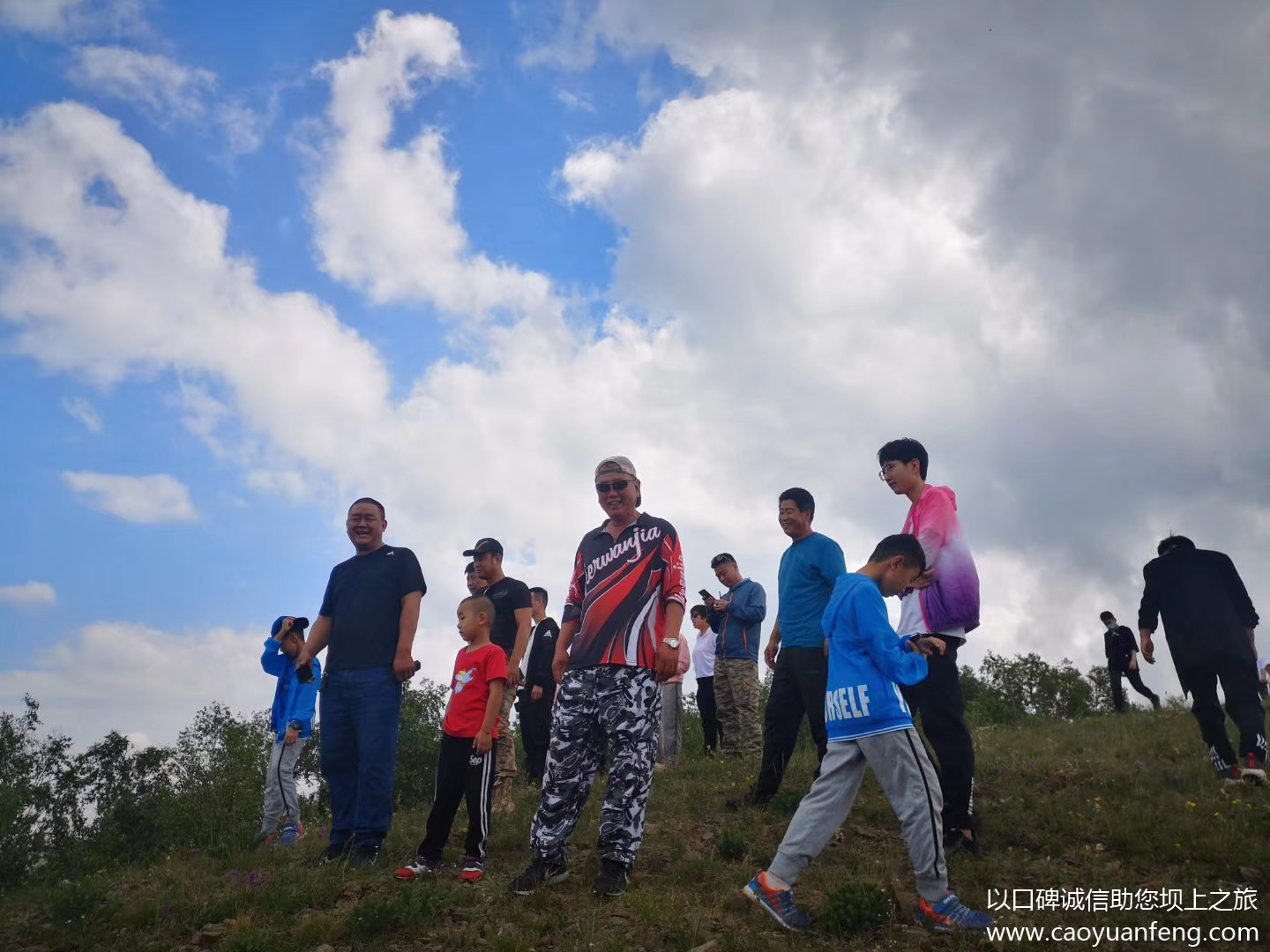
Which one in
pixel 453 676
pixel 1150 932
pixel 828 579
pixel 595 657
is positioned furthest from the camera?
pixel 828 579

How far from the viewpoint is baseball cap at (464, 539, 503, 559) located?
779 cm

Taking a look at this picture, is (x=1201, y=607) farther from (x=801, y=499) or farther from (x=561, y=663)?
(x=561, y=663)

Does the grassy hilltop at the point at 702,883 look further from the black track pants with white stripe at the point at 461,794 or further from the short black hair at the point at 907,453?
the short black hair at the point at 907,453

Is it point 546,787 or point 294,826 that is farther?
point 294,826

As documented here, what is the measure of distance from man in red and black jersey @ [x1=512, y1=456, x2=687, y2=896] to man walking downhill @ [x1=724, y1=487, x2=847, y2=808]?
1835mm

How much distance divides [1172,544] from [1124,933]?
198 inches

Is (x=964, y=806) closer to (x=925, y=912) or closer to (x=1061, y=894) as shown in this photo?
(x=1061, y=894)

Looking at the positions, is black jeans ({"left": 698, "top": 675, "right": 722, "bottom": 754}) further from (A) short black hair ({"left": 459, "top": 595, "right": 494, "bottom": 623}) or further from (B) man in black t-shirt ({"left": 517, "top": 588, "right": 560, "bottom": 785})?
(A) short black hair ({"left": 459, "top": 595, "right": 494, "bottom": 623})

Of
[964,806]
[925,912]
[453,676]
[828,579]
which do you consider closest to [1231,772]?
[964,806]

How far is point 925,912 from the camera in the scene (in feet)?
15.2

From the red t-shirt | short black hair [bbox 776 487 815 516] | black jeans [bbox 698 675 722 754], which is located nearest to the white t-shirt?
black jeans [bbox 698 675 722 754]

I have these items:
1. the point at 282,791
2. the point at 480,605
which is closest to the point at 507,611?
the point at 480,605

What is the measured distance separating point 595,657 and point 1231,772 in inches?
242

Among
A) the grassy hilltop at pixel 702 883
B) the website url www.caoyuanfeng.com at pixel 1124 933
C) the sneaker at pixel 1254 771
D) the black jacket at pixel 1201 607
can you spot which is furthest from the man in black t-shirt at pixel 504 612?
the sneaker at pixel 1254 771
